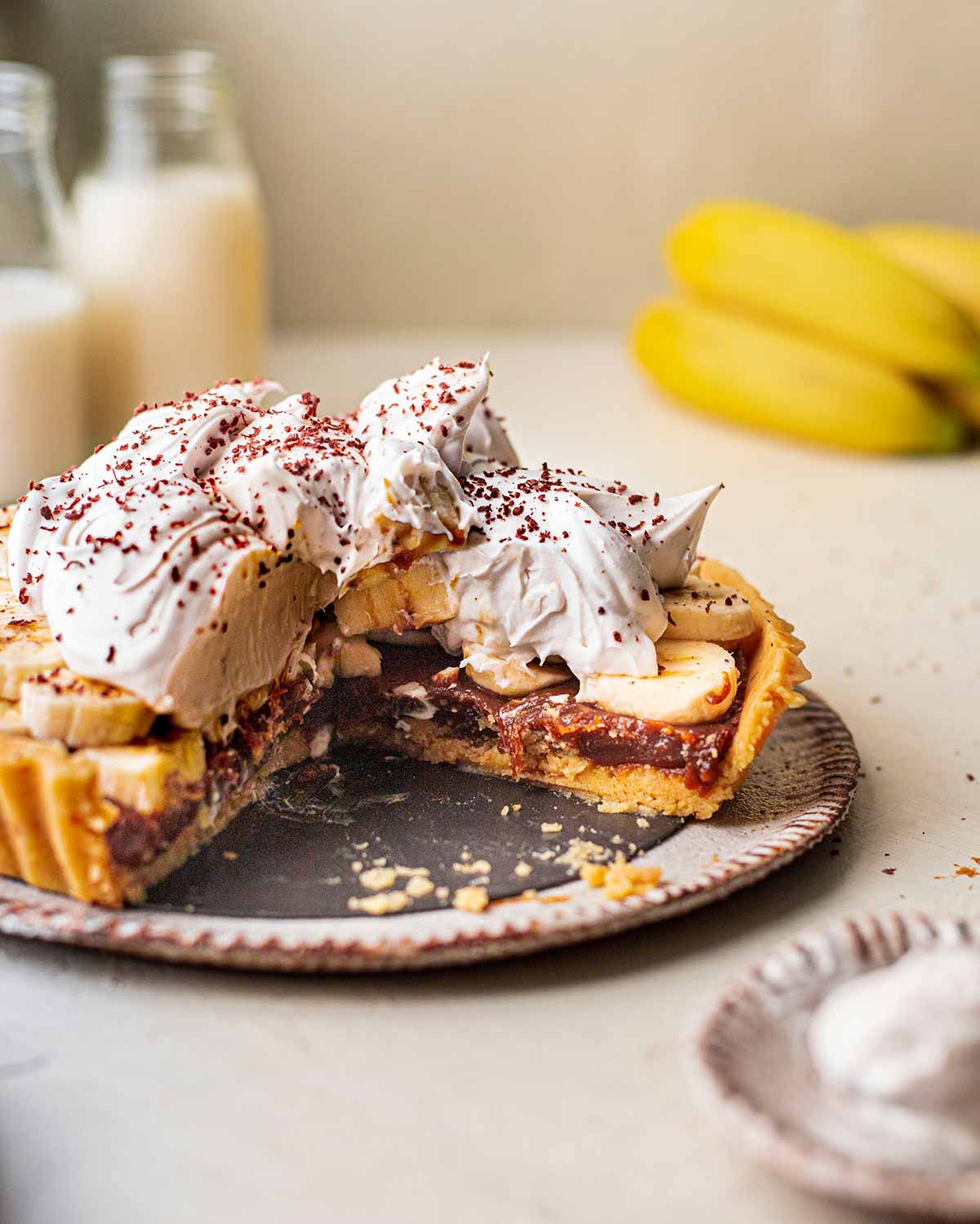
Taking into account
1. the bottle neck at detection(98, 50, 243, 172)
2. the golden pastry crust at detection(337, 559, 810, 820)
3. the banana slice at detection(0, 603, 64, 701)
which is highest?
the bottle neck at detection(98, 50, 243, 172)

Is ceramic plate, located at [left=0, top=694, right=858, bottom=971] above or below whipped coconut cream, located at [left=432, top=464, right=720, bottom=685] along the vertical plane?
below

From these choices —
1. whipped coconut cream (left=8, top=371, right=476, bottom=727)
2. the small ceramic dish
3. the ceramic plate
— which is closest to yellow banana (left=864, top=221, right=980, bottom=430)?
the ceramic plate

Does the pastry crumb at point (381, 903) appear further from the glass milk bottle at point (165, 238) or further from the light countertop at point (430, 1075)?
the glass milk bottle at point (165, 238)

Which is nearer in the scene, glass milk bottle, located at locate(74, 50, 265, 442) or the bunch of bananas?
glass milk bottle, located at locate(74, 50, 265, 442)

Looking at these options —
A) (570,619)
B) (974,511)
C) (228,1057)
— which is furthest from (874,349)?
(228,1057)

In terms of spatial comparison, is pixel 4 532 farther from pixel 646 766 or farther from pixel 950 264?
pixel 950 264

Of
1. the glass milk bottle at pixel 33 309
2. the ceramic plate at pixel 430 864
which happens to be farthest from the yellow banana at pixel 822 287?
the ceramic plate at pixel 430 864

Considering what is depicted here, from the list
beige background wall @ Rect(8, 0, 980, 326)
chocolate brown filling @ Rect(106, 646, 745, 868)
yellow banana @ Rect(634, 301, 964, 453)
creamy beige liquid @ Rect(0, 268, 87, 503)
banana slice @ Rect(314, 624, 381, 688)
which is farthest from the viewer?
beige background wall @ Rect(8, 0, 980, 326)

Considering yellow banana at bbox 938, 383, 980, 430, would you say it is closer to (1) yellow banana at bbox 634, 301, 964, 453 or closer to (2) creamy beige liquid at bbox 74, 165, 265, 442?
(1) yellow banana at bbox 634, 301, 964, 453
